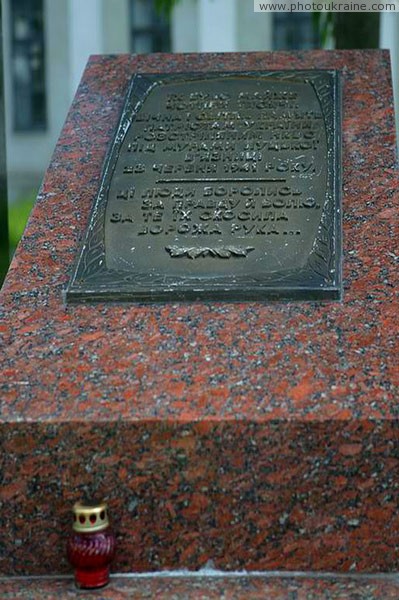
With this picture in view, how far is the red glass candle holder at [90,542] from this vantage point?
276cm

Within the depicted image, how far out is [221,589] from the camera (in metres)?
2.82

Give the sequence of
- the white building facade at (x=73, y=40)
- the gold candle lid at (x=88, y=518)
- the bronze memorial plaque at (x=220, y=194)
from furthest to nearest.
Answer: the white building facade at (x=73, y=40), the bronze memorial plaque at (x=220, y=194), the gold candle lid at (x=88, y=518)

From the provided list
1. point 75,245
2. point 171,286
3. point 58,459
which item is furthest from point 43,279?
point 58,459

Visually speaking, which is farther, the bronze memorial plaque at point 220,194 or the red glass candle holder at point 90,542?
the bronze memorial plaque at point 220,194

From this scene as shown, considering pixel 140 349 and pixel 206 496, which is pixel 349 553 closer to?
pixel 206 496

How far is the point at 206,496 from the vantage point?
2.88 metres
